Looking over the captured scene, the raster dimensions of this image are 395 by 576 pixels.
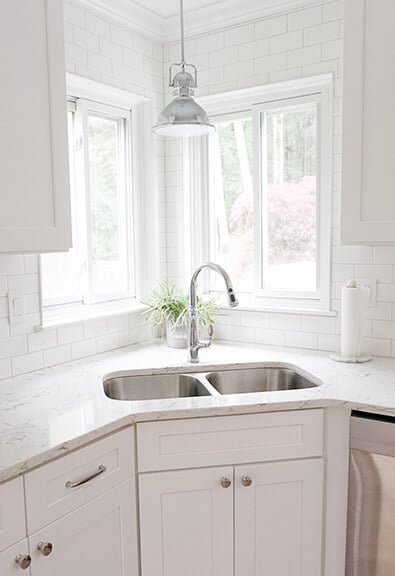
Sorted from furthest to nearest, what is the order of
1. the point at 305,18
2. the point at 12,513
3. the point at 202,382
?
the point at 305,18 → the point at 202,382 → the point at 12,513

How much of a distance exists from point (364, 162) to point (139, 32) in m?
1.33

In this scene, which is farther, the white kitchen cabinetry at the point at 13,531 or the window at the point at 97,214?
the window at the point at 97,214

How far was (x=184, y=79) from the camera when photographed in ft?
6.41

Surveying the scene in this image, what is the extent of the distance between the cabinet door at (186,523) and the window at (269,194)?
1054 mm

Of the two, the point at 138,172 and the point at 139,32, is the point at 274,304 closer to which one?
the point at 138,172

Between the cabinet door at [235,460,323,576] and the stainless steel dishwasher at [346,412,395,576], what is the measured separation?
12 centimetres

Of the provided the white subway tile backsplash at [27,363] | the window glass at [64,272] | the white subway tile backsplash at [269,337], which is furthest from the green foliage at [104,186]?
the white subway tile backsplash at [269,337]

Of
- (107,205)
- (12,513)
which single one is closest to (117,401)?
(12,513)

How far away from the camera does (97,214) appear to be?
255 cm

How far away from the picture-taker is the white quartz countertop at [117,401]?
148cm

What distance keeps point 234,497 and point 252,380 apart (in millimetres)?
605

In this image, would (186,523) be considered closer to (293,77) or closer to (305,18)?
(293,77)

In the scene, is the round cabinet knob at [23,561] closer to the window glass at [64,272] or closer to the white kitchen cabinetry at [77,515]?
the white kitchen cabinetry at [77,515]

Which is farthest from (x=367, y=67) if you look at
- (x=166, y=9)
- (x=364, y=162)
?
(x=166, y=9)
